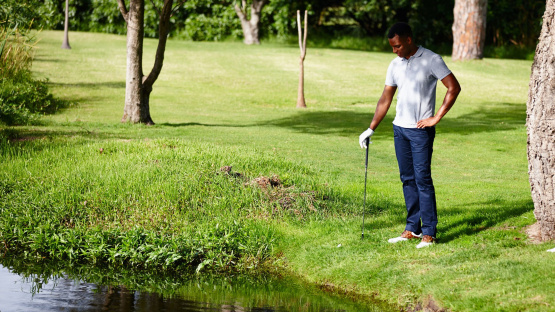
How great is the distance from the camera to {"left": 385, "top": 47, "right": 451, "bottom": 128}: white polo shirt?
6.79 metres

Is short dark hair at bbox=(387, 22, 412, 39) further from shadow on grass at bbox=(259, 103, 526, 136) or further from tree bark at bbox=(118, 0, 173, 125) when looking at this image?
shadow on grass at bbox=(259, 103, 526, 136)

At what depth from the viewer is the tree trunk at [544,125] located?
668cm

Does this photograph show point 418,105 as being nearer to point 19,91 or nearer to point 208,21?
point 19,91

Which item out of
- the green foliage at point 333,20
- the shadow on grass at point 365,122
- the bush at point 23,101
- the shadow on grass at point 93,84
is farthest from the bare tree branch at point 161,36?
the green foliage at point 333,20

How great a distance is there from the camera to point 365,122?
18.7 m

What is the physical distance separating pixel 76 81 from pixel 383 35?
21095mm

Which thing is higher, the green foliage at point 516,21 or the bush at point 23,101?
the green foliage at point 516,21

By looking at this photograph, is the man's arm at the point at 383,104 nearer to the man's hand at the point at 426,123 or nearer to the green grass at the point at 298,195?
the man's hand at the point at 426,123

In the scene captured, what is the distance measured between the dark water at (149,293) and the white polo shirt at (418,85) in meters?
1.85

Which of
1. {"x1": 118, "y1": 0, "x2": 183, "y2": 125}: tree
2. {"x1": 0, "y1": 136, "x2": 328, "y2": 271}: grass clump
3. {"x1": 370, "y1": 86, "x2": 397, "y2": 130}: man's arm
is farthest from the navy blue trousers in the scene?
{"x1": 118, "y1": 0, "x2": 183, "y2": 125}: tree

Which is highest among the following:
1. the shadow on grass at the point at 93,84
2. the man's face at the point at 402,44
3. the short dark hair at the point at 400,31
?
the short dark hair at the point at 400,31

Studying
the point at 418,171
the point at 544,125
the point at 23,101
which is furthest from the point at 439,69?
the point at 23,101

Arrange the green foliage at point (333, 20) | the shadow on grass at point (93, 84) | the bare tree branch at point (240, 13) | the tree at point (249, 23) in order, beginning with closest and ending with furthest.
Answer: the shadow on grass at point (93, 84)
the green foliage at point (333, 20)
the bare tree branch at point (240, 13)
the tree at point (249, 23)

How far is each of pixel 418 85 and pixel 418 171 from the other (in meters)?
0.82
